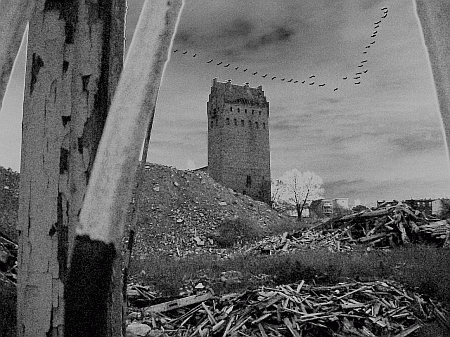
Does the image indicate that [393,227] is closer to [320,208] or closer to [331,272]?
[331,272]

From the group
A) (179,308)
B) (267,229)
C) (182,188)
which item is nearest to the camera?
(179,308)

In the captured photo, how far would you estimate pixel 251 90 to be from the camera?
11633 mm

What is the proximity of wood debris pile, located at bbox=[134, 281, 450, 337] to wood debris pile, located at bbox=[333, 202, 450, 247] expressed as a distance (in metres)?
2.56

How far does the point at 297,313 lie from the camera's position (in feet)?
6.46

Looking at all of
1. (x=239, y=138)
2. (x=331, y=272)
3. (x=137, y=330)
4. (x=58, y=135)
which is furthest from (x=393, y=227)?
(x=239, y=138)

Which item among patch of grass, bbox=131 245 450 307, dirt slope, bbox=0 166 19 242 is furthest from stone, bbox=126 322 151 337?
dirt slope, bbox=0 166 19 242

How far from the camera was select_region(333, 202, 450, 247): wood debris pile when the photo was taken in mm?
4852

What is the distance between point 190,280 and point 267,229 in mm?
5826

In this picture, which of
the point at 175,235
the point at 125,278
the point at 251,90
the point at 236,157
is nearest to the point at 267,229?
the point at 175,235

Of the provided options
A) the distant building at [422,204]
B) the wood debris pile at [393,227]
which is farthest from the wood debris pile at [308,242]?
the distant building at [422,204]

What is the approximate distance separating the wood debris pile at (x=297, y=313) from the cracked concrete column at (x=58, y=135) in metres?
0.95

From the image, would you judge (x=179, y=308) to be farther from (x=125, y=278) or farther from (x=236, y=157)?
(x=236, y=157)

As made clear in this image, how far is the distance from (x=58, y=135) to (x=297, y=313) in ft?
4.07

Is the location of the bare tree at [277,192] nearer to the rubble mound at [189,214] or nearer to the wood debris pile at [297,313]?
the rubble mound at [189,214]
